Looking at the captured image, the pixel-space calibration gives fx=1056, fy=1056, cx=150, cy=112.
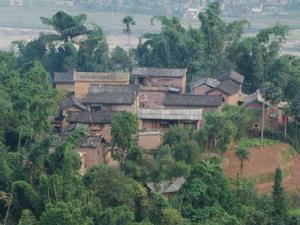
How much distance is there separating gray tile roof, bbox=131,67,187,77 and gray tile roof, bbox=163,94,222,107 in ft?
11.6

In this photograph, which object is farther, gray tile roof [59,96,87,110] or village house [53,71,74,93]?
village house [53,71,74,93]

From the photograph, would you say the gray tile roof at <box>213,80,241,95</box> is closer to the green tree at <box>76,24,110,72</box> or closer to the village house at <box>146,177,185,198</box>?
the green tree at <box>76,24,110,72</box>

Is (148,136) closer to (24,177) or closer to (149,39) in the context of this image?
(24,177)

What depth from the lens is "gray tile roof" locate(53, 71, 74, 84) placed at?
37700mm

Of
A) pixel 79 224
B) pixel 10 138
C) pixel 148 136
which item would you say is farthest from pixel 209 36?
pixel 79 224

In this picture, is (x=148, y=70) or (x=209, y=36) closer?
(x=148, y=70)

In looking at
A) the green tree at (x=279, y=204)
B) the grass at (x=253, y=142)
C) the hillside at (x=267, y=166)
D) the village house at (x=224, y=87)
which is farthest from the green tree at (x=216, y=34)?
the green tree at (x=279, y=204)

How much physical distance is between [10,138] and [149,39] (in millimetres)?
14089

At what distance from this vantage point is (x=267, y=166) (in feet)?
104

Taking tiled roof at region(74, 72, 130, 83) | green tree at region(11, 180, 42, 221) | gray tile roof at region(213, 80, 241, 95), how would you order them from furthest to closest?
tiled roof at region(74, 72, 130, 83) → gray tile roof at region(213, 80, 241, 95) → green tree at region(11, 180, 42, 221)

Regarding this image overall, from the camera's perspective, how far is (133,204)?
26.1 m

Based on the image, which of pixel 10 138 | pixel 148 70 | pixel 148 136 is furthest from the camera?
pixel 148 70

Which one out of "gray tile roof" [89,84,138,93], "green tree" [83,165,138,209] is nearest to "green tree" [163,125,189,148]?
"gray tile roof" [89,84,138,93]

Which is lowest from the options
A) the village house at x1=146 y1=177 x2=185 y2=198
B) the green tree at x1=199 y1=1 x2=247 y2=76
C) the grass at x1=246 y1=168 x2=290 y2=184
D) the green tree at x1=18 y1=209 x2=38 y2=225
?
the grass at x1=246 y1=168 x2=290 y2=184
